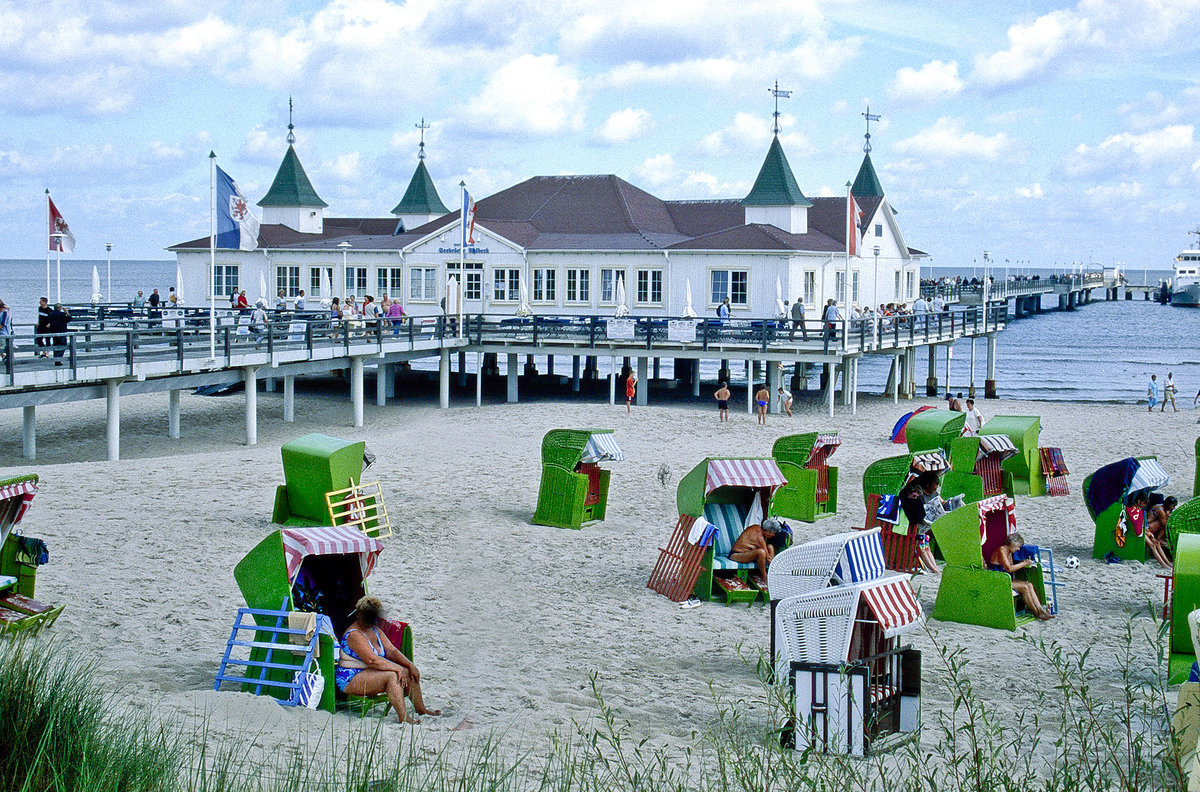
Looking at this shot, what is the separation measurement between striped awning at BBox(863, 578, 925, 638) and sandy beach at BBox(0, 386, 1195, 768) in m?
0.87

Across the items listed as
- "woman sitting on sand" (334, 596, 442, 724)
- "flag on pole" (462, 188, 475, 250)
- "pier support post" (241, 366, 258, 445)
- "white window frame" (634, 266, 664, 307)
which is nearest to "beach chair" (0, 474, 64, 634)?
"woman sitting on sand" (334, 596, 442, 724)

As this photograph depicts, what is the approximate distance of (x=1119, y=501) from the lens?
47.1ft

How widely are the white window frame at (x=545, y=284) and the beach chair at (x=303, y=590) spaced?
85.9 ft

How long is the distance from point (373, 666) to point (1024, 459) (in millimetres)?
13900

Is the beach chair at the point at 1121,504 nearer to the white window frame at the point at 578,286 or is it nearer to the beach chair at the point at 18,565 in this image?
the beach chair at the point at 18,565

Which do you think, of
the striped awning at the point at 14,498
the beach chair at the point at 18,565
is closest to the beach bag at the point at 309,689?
the beach chair at the point at 18,565

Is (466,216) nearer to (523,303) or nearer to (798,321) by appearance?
(523,303)

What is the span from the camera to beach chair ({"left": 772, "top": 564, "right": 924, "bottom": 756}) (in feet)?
25.7

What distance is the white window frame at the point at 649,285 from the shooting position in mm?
34594

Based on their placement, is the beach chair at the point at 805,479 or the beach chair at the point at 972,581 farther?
the beach chair at the point at 805,479

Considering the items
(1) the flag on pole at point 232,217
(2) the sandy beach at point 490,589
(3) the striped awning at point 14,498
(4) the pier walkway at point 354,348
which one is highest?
(1) the flag on pole at point 232,217

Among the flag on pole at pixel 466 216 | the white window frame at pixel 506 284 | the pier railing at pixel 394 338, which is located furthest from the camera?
the white window frame at pixel 506 284

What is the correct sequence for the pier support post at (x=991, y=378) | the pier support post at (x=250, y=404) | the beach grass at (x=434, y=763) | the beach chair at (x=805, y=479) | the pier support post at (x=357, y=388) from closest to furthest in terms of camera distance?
the beach grass at (x=434, y=763), the beach chair at (x=805, y=479), the pier support post at (x=250, y=404), the pier support post at (x=357, y=388), the pier support post at (x=991, y=378)

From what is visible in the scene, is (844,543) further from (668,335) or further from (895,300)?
(895,300)
